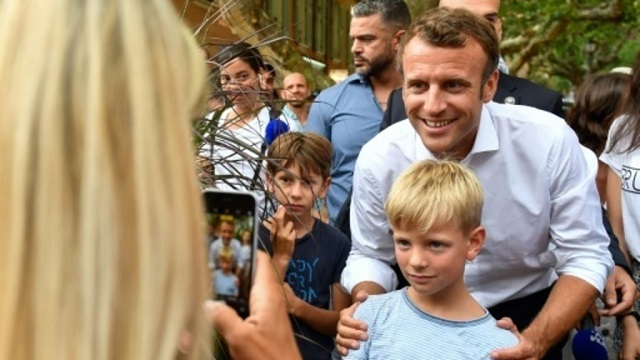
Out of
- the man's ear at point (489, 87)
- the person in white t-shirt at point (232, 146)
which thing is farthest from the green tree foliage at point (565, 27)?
the person in white t-shirt at point (232, 146)

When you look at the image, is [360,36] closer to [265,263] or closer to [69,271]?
[265,263]

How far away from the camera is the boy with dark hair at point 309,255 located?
489cm

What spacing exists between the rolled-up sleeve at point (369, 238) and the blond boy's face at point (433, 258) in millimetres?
455

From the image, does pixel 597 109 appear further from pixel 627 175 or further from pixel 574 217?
pixel 574 217

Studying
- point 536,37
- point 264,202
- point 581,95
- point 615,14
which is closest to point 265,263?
point 264,202

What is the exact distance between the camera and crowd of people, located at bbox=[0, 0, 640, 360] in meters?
1.51

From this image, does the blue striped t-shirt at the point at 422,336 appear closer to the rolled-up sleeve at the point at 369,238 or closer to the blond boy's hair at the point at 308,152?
the rolled-up sleeve at the point at 369,238

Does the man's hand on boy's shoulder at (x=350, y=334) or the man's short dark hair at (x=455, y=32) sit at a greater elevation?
the man's short dark hair at (x=455, y=32)

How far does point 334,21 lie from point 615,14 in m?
Result: 14.6

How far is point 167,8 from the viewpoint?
1635mm

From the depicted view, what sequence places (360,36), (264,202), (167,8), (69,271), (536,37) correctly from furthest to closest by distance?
(536,37) → (360,36) → (264,202) → (167,8) → (69,271)

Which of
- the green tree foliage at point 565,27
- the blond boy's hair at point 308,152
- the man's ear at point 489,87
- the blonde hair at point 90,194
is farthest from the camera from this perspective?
the green tree foliage at point 565,27

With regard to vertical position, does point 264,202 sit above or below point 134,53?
below

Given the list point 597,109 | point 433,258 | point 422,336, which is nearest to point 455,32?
point 433,258
